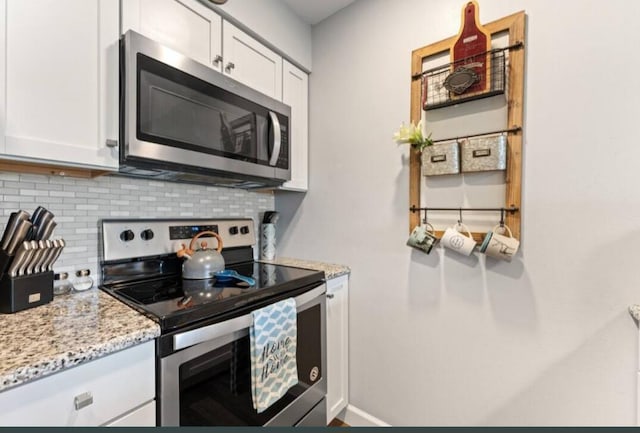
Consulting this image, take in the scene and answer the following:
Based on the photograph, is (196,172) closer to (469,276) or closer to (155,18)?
(155,18)

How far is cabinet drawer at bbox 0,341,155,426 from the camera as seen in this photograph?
0.60m

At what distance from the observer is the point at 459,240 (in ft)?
4.08

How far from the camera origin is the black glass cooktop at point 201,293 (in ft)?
2.90

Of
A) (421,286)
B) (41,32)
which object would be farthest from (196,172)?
(421,286)

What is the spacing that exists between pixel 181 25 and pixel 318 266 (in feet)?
4.20

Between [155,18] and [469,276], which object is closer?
[155,18]

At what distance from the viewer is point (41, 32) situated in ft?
2.83

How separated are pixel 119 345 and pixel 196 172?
0.72 m

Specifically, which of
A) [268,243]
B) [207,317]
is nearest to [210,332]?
[207,317]

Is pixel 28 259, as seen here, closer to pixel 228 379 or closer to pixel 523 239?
pixel 228 379

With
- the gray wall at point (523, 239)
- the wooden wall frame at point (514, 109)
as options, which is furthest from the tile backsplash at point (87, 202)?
the wooden wall frame at point (514, 109)

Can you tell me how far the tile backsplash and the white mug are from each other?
127cm

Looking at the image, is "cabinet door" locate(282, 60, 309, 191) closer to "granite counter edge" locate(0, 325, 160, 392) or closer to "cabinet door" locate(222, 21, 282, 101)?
"cabinet door" locate(222, 21, 282, 101)

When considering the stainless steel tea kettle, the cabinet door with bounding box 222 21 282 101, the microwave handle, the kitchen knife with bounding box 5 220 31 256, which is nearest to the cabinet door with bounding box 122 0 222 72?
the cabinet door with bounding box 222 21 282 101
